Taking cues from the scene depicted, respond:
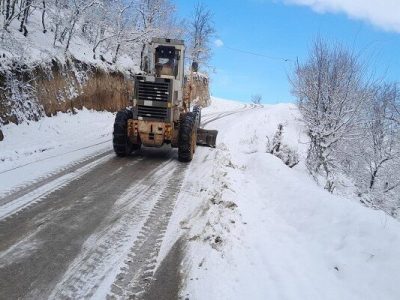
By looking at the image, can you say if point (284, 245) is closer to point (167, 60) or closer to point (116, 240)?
point (116, 240)

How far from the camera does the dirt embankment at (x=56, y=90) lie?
41.4ft

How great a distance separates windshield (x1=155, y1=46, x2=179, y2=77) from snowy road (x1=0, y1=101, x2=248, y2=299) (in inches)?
156

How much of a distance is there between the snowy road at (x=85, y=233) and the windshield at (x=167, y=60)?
397 cm

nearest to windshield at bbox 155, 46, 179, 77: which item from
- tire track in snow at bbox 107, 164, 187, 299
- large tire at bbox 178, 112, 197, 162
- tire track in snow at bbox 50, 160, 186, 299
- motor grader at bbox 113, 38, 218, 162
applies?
motor grader at bbox 113, 38, 218, 162

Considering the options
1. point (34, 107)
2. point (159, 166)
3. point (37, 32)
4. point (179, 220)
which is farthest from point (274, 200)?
point (37, 32)

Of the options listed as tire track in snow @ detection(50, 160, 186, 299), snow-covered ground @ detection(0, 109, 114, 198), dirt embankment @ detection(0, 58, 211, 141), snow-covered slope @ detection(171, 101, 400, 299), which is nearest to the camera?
tire track in snow @ detection(50, 160, 186, 299)

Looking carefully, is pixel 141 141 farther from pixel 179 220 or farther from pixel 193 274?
pixel 193 274

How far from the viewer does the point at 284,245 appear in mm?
6094

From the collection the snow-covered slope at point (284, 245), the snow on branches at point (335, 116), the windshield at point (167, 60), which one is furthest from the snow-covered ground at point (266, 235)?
the snow on branches at point (335, 116)

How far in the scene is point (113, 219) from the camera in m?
6.36

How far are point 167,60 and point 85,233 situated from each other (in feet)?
24.5

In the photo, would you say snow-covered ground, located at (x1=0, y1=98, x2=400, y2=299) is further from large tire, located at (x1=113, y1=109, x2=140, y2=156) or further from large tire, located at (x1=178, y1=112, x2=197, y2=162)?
large tire, located at (x1=113, y1=109, x2=140, y2=156)

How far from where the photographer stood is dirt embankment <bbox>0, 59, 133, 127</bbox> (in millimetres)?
12625

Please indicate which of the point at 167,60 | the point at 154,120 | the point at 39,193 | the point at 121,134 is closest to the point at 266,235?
the point at 39,193
